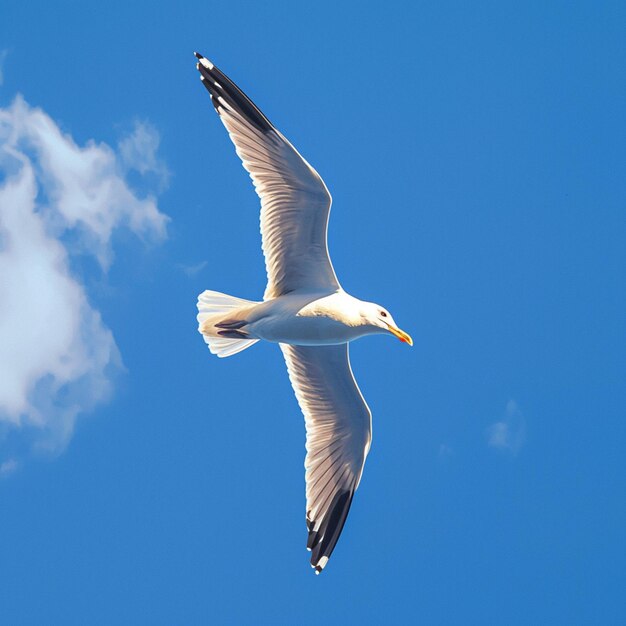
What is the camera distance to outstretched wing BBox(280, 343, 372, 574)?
8.85 m

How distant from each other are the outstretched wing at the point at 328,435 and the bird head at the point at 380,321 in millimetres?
790

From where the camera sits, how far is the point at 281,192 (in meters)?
7.95

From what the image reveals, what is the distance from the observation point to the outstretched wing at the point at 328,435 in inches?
348

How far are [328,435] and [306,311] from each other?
1.53 metres

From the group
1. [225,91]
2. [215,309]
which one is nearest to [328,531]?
[215,309]

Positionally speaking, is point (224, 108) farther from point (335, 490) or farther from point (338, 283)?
point (335, 490)

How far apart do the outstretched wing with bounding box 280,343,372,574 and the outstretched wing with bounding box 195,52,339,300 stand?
918 millimetres

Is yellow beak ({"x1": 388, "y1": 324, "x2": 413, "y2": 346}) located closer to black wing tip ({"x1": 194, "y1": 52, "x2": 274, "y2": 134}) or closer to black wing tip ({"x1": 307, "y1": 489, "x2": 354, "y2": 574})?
black wing tip ({"x1": 307, "y1": 489, "x2": 354, "y2": 574})

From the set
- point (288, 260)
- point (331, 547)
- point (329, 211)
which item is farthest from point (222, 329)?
point (331, 547)

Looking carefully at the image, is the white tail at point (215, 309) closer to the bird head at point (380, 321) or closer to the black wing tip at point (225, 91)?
the bird head at point (380, 321)

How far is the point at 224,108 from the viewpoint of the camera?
26.4 ft

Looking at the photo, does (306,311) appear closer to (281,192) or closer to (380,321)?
(380,321)

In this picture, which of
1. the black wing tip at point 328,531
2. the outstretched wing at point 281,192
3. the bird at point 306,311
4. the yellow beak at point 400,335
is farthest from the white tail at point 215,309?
the black wing tip at point 328,531

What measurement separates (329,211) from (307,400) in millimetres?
1973
